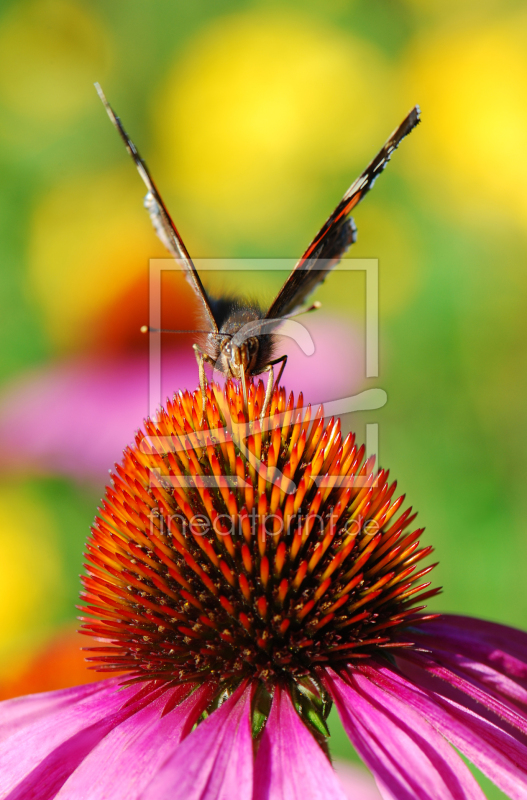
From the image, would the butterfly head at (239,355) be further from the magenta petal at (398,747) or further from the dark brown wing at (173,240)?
the magenta petal at (398,747)

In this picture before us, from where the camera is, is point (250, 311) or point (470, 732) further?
point (250, 311)

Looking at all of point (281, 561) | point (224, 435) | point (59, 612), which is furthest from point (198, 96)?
point (281, 561)

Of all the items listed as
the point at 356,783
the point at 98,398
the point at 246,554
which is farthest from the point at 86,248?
the point at 246,554

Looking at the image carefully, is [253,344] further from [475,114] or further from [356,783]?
[475,114]

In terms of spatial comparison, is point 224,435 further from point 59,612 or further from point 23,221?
point 23,221

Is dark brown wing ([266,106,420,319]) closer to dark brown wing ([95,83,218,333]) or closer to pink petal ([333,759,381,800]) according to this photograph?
dark brown wing ([95,83,218,333])

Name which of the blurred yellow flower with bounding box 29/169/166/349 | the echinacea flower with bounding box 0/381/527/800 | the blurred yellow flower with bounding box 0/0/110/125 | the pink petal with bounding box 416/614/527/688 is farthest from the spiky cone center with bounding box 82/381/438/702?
the blurred yellow flower with bounding box 0/0/110/125
